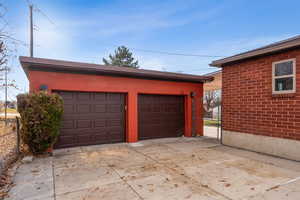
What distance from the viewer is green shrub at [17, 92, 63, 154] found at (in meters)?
4.74

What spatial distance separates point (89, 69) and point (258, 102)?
5778 millimetres

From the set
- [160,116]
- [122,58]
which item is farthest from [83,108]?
[122,58]

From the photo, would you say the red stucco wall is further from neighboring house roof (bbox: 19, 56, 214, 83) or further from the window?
the window

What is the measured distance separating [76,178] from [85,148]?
2.54 m

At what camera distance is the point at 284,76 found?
4965 millimetres

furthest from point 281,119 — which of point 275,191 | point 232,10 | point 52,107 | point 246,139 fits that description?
point 232,10

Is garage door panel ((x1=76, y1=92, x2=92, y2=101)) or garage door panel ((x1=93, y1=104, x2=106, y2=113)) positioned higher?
garage door panel ((x1=76, y1=92, x2=92, y2=101))

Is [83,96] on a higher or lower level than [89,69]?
lower

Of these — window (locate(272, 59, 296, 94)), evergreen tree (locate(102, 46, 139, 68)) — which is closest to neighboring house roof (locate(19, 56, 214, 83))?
window (locate(272, 59, 296, 94))

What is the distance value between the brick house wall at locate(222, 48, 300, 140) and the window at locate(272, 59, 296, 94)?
0.11 meters

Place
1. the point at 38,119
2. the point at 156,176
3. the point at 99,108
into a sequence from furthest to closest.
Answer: the point at 99,108 < the point at 38,119 < the point at 156,176

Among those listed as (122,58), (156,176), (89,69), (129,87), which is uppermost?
(122,58)

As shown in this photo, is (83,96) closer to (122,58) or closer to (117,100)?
(117,100)

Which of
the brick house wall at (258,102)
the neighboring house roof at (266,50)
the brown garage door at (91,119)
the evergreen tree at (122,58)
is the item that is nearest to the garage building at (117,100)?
the brown garage door at (91,119)
